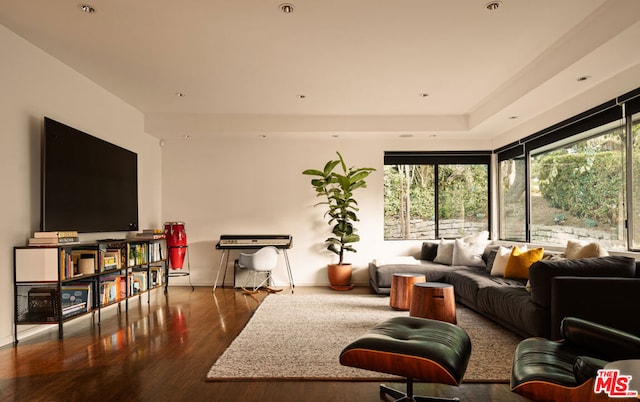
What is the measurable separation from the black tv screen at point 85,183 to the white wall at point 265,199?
1258 mm

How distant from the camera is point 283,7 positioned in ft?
10.7

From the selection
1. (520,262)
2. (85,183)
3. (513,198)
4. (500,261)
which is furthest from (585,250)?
(85,183)

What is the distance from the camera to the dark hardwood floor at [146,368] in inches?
98.3

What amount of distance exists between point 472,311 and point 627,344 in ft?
9.71

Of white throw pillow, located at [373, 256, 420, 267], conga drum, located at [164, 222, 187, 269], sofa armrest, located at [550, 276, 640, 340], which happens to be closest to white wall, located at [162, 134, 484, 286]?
conga drum, located at [164, 222, 187, 269]

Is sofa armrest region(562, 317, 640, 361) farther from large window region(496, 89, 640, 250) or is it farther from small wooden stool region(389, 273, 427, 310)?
small wooden stool region(389, 273, 427, 310)

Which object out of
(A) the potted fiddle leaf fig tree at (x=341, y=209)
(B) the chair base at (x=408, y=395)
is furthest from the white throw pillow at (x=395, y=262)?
(B) the chair base at (x=408, y=395)

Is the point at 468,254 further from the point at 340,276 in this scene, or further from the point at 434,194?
the point at 340,276

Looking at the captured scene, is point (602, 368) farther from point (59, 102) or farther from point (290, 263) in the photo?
point (290, 263)

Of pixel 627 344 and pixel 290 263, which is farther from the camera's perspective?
pixel 290 263

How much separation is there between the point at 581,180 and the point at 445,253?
205 centimetres

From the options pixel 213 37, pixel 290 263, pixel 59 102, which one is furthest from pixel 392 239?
pixel 59 102

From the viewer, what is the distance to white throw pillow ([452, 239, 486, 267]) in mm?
5922

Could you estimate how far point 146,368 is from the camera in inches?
117
